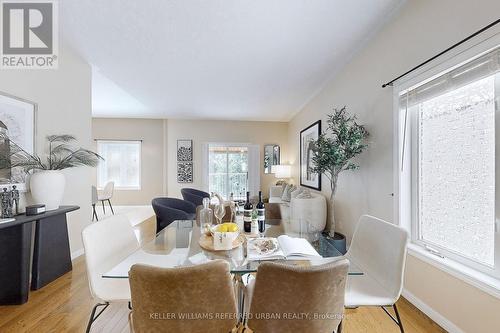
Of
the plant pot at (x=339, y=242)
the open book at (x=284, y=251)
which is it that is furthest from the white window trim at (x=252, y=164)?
the open book at (x=284, y=251)

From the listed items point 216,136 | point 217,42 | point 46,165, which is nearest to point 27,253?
point 46,165

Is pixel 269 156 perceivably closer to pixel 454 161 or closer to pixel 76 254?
pixel 76 254

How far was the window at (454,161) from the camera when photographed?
54.9 inches

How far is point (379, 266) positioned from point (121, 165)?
668 cm

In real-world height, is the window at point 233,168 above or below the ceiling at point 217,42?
below

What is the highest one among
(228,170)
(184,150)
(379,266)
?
(184,150)

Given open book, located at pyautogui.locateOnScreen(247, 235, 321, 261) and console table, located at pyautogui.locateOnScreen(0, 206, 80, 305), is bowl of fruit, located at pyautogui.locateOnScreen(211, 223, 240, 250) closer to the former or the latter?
open book, located at pyautogui.locateOnScreen(247, 235, 321, 261)

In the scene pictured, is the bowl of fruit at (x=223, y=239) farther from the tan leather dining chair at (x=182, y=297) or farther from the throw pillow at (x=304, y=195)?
the throw pillow at (x=304, y=195)

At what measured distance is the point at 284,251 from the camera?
1381mm

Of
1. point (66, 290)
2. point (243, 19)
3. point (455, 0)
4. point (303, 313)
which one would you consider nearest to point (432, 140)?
point (455, 0)

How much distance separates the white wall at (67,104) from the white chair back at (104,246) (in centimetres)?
169

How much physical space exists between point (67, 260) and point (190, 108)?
3581 mm

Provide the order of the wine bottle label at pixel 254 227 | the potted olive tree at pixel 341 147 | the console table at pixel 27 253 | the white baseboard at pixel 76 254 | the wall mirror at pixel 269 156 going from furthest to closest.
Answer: the wall mirror at pixel 269 156 → the white baseboard at pixel 76 254 → the potted olive tree at pixel 341 147 → the console table at pixel 27 253 → the wine bottle label at pixel 254 227

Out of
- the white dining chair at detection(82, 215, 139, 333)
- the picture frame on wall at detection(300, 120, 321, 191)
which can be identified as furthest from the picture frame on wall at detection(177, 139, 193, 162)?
the white dining chair at detection(82, 215, 139, 333)
